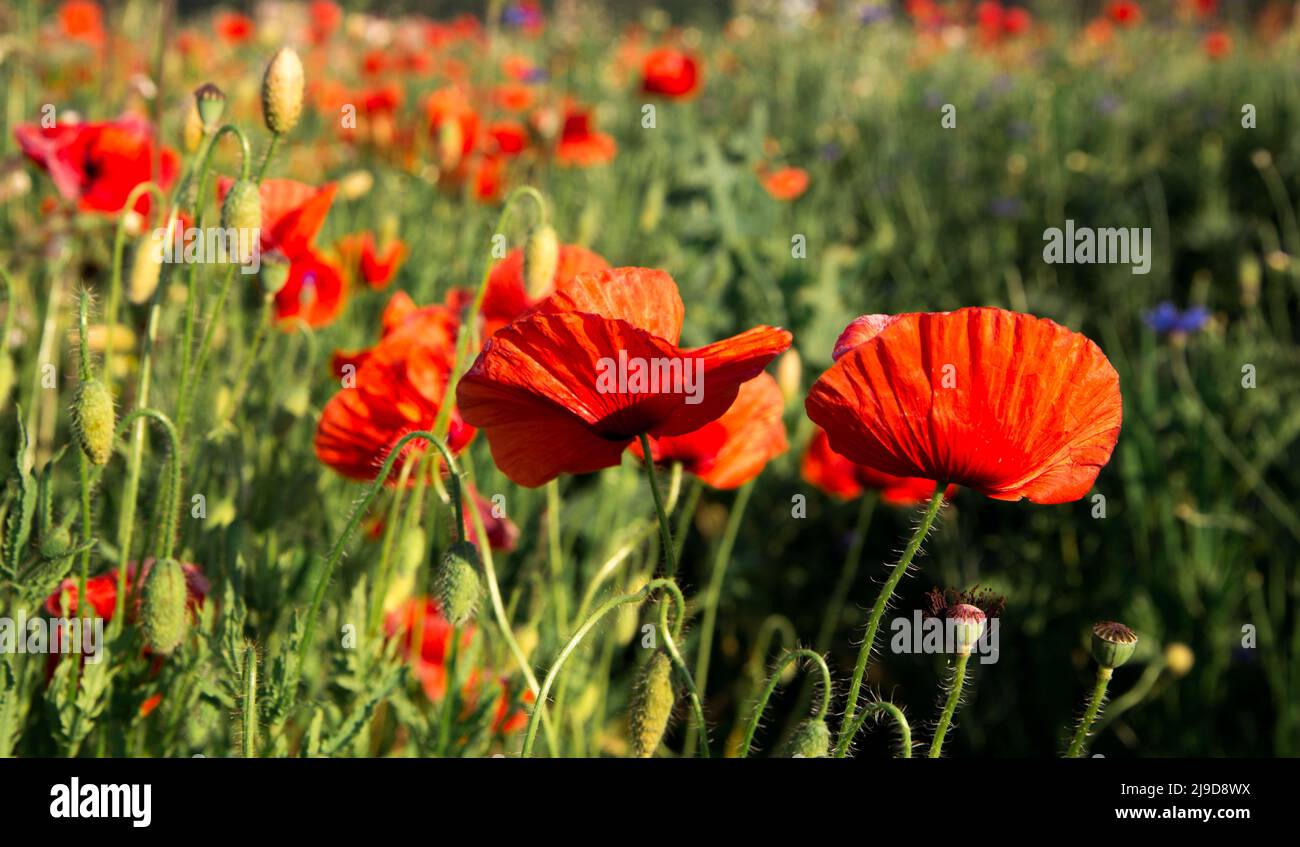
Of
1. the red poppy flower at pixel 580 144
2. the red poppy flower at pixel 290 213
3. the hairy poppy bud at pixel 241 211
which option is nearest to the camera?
the hairy poppy bud at pixel 241 211

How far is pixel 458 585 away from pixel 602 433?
14 centimetres

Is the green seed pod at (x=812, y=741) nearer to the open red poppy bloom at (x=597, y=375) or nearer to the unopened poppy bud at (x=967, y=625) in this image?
the unopened poppy bud at (x=967, y=625)

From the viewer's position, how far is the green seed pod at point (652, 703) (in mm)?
827

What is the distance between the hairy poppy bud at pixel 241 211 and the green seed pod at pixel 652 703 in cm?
46

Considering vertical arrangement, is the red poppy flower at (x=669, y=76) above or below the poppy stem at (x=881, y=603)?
above

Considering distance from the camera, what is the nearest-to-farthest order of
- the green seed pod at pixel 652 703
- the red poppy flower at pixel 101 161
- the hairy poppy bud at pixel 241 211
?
the green seed pod at pixel 652 703
the hairy poppy bud at pixel 241 211
the red poppy flower at pixel 101 161

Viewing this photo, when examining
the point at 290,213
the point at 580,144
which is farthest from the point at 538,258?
the point at 580,144

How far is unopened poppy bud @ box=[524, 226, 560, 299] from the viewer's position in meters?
1.14

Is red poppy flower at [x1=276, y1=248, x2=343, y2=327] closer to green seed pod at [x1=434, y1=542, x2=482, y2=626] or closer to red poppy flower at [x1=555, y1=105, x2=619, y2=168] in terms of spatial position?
green seed pod at [x1=434, y1=542, x2=482, y2=626]

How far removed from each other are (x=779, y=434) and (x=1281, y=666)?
1.12 metres

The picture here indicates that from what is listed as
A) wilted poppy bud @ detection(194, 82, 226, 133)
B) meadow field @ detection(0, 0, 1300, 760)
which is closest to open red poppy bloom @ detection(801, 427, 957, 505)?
meadow field @ detection(0, 0, 1300, 760)

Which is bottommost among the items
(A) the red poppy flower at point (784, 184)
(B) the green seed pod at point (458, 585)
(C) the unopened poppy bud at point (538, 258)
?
(B) the green seed pod at point (458, 585)

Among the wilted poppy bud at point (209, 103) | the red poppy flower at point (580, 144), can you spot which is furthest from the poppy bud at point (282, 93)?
the red poppy flower at point (580, 144)
